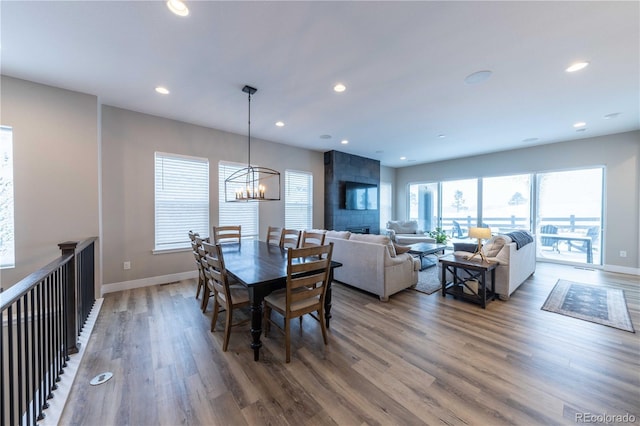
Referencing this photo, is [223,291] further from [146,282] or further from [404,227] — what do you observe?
[404,227]

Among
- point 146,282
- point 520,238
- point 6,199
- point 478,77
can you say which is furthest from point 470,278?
point 6,199

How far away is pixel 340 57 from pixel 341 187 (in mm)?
4130

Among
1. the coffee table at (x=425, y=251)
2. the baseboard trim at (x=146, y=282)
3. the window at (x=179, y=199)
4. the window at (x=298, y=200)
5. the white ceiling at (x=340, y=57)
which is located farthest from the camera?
the window at (x=298, y=200)

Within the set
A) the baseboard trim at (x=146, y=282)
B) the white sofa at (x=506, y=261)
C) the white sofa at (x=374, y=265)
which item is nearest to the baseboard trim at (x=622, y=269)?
the white sofa at (x=506, y=261)

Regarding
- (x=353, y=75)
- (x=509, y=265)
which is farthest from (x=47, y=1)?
(x=509, y=265)

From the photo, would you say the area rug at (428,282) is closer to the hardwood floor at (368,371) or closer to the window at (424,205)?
the hardwood floor at (368,371)

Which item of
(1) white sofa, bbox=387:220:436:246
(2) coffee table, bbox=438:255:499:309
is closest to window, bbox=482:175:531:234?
(1) white sofa, bbox=387:220:436:246

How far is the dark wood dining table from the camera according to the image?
7.13ft

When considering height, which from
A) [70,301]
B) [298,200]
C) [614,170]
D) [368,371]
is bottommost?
[368,371]

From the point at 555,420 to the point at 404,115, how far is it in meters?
3.88

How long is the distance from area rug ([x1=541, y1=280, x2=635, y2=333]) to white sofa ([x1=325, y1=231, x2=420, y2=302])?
1.79 metres

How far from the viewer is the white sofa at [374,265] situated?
347cm

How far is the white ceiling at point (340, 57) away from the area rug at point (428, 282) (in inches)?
111

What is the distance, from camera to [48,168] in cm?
310
